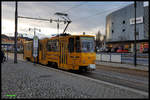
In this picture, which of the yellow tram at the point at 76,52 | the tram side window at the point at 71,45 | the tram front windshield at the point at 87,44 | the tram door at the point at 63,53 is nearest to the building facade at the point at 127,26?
the tram front windshield at the point at 87,44

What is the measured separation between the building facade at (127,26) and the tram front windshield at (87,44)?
135 feet

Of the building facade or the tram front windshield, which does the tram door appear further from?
the building facade

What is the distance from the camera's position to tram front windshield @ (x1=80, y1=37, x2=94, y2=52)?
37.4 ft

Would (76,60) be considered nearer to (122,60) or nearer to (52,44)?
(52,44)

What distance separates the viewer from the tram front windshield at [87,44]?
37.4ft

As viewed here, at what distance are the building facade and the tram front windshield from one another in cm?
4104

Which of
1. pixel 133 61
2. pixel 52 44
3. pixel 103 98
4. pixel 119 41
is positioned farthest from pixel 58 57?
pixel 119 41

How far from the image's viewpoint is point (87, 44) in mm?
11586

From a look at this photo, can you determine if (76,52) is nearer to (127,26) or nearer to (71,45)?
(71,45)

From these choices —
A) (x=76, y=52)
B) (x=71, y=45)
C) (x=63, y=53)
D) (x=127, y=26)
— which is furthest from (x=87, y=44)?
(x=127, y=26)

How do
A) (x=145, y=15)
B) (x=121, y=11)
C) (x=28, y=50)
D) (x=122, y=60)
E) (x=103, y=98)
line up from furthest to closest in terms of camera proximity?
(x=121, y=11), (x=145, y=15), (x=28, y=50), (x=122, y=60), (x=103, y=98)

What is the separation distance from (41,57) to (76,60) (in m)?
6.65

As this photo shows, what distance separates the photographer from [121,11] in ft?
191

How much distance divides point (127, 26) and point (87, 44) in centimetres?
4867
